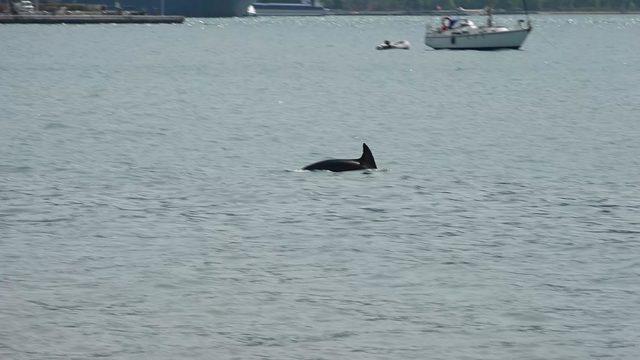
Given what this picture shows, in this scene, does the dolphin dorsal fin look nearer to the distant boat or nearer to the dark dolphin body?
the dark dolphin body

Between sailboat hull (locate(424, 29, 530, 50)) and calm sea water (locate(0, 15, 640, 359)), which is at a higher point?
calm sea water (locate(0, 15, 640, 359))

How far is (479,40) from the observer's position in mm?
137625

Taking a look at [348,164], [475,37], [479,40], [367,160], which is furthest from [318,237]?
[479,40]

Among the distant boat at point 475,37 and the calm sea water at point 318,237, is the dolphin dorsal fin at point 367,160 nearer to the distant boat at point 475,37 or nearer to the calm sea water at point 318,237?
the calm sea water at point 318,237

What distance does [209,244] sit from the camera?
27.8 metres

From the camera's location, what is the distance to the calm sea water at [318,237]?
20438 mm

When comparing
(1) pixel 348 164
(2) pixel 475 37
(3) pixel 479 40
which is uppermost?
(1) pixel 348 164

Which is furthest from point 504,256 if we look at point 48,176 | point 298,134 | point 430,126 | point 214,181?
point 430,126

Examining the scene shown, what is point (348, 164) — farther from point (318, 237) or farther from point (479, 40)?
point (479, 40)

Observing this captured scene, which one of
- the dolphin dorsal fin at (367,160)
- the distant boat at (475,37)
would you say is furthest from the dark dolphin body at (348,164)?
the distant boat at (475,37)

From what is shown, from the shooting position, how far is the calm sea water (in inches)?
805

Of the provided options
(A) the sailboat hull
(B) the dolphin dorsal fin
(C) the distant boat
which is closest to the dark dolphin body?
(B) the dolphin dorsal fin

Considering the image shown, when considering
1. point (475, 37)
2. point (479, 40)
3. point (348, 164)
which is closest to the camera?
point (348, 164)

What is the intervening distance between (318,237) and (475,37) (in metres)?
110
